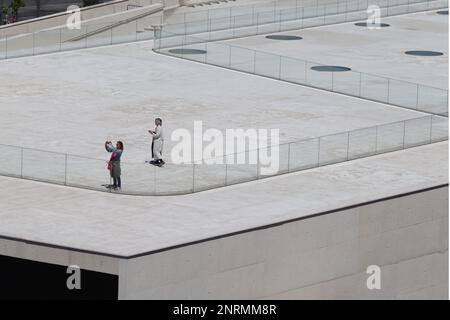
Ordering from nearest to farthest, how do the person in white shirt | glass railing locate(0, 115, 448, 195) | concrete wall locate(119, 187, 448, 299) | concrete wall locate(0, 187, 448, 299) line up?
concrete wall locate(0, 187, 448, 299)
concrete wall locate(119, 187, 448, 299)
glass railing locate(0, 115, 448, 195)
the person in white shirt

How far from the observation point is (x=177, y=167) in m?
40.6

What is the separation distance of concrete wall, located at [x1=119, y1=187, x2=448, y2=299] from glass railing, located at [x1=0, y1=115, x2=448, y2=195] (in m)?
4.01

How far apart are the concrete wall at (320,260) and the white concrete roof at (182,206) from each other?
14.8 inches

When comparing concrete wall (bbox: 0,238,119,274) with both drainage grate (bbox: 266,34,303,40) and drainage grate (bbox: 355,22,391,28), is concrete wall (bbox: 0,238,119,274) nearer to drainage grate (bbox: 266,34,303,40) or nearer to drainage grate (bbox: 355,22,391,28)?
drainage grate (bbox: 266,34,303,40)

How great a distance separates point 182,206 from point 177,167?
2819 millimetres

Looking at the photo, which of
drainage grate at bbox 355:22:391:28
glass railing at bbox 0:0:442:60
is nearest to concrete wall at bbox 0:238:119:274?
glass railing at bbox 0:0:442:60

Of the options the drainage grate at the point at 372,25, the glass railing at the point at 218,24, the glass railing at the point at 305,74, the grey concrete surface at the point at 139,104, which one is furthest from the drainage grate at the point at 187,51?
the drainage grate at the point at 372,25

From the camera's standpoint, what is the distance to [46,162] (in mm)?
39969

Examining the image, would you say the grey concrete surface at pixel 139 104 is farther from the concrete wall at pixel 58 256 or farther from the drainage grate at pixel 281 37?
the concrete wall at pixel 58 256

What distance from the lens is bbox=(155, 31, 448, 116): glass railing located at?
5406 cm

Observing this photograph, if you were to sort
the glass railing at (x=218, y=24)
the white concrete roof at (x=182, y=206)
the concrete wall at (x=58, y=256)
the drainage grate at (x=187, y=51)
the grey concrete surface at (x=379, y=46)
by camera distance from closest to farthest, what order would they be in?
the concrete wall at (x=58, y=256), the white concrete roof at (x=182, y=206), the grey concrete surface at (x=379, y=46), the glass railing at (x=218, y=24), the drainage grate at (x=187, y=51)

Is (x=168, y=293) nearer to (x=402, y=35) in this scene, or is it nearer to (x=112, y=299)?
(x=112, y=299)

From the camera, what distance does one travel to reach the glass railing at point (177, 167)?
129 feet

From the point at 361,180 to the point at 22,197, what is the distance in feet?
31.7
